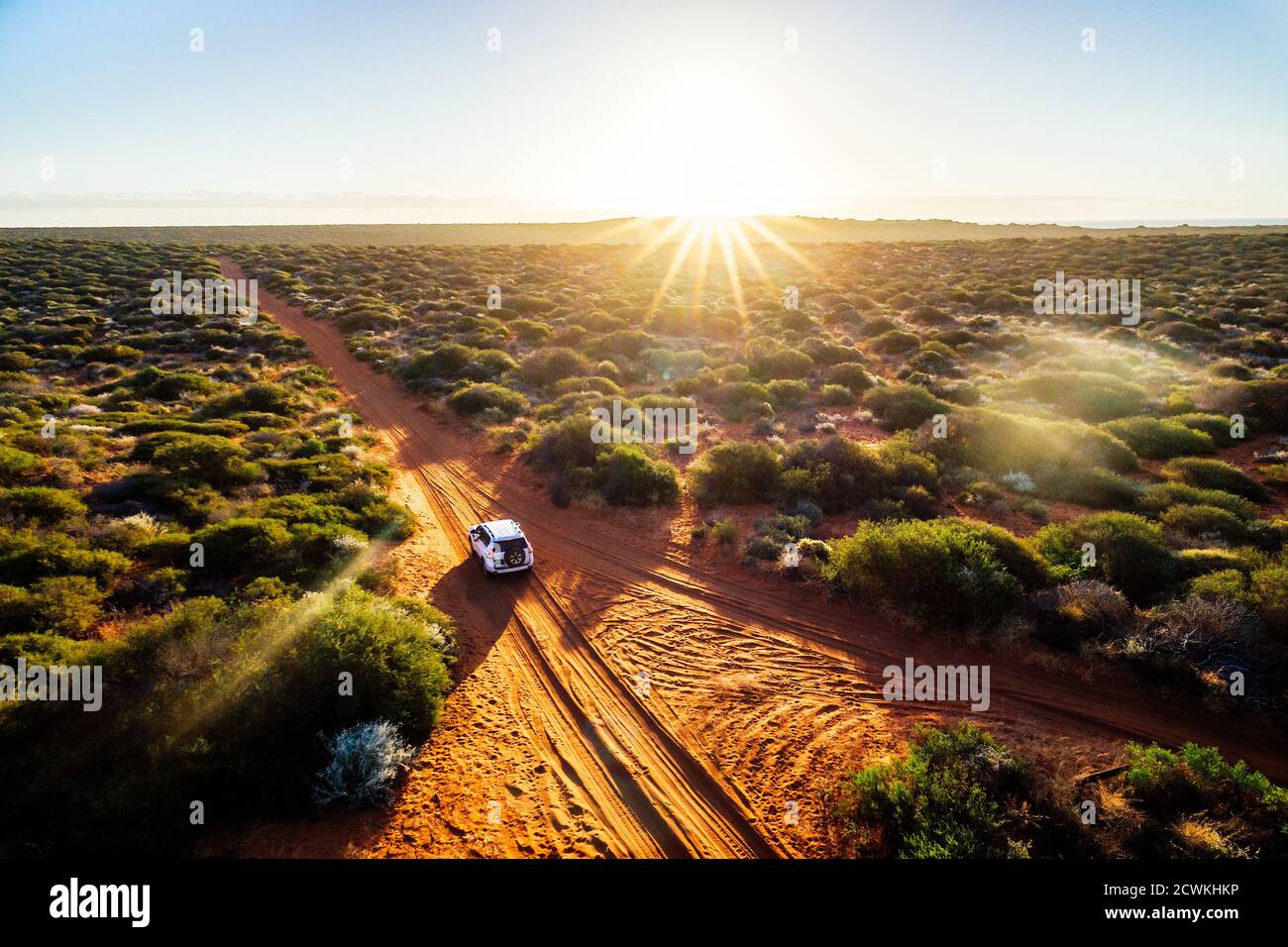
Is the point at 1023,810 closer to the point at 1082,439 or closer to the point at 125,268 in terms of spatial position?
the point at 1082,439

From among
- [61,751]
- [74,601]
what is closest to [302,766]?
[61,751]

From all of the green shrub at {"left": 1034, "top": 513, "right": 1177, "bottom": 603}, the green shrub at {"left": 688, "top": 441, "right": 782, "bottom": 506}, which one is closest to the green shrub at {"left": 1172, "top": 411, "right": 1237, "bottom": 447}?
the green shrub at {"left": 1034, "top": 513, "right": 1177, "bottom": 603}

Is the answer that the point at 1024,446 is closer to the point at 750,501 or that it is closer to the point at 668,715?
the point at 750,501

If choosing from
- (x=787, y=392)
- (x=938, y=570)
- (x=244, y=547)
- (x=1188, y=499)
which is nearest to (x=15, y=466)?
(x=244, y=547)

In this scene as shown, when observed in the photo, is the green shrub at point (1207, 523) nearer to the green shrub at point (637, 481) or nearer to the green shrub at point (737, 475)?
the green shrub at point (737, 475)

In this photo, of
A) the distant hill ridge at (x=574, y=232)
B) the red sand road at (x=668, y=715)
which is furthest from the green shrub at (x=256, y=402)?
the distant hill ridge at (x=574, y=232)

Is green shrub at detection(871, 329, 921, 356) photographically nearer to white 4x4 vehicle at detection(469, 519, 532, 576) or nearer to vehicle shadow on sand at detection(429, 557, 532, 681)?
white 4x4 vehicle at detection(469, 519, 532, 576)

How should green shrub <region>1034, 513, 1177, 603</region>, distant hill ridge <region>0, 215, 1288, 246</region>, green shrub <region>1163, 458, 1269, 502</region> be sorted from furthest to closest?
distant hill ridge <region>0, 215, 1288, 246</region>
green shrub <region>1163, 458, 1269, 502</region>
green shrub <region>1034, 513, 1177, 603</region>
